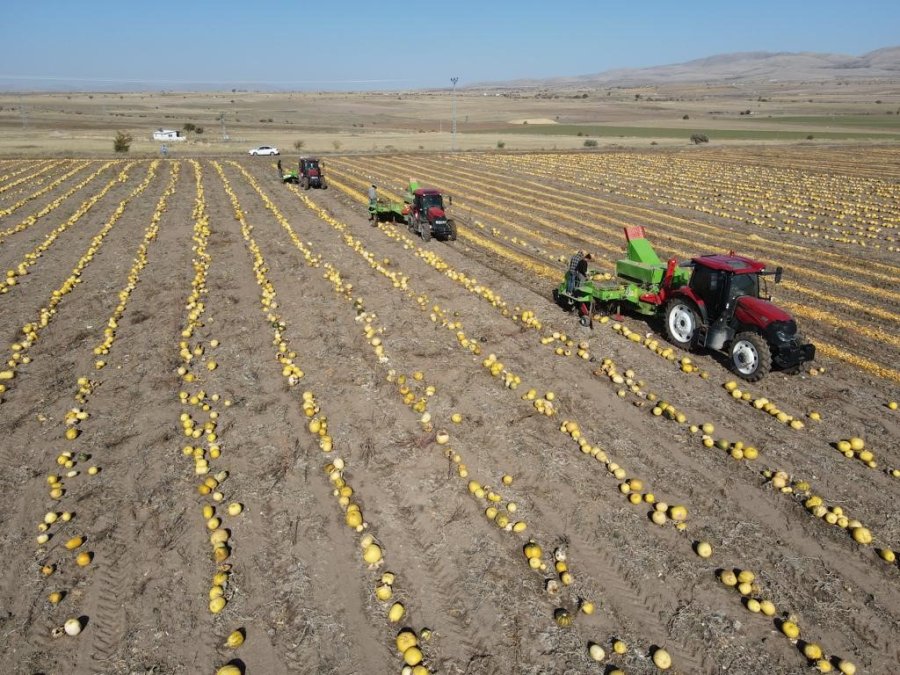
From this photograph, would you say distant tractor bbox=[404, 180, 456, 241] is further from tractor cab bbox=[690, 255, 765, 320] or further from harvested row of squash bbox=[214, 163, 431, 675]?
tractor cab bbox=[690, 255, 765, 320]

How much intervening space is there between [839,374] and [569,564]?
781cm

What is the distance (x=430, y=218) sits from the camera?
19719 millimetres

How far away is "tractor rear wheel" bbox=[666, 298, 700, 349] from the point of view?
426 inches

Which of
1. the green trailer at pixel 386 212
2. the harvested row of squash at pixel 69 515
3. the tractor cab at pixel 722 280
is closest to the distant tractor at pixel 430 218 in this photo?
the green trailer at pixel 386 212

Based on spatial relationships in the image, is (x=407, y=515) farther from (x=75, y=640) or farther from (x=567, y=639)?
(x=75, y=640)

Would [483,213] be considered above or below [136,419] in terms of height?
above

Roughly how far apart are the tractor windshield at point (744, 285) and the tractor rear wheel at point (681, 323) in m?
0.90

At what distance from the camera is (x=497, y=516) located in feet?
21.8

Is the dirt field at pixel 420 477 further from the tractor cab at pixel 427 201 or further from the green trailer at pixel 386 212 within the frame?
the green trailer at pixel 386 212

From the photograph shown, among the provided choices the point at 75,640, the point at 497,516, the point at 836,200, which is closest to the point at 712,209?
the point at 836,200

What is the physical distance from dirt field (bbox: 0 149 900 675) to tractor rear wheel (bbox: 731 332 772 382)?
38cm

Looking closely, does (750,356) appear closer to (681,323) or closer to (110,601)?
(681,323)

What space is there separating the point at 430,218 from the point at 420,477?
1382 cm

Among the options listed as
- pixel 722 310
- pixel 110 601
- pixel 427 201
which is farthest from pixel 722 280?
pixel 427 201
